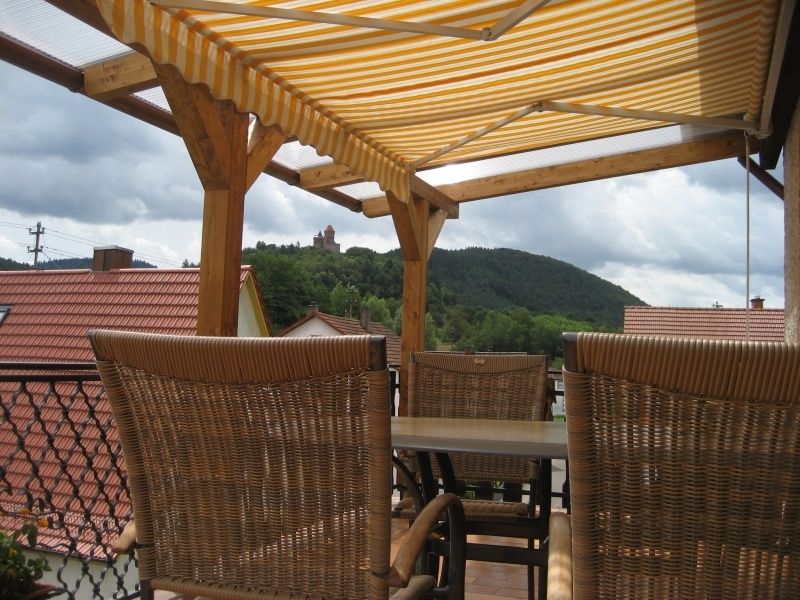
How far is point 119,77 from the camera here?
384 cm

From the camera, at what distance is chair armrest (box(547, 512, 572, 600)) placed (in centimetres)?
107

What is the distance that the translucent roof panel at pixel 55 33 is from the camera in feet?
10.8

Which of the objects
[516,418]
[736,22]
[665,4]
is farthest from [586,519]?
[736,22]

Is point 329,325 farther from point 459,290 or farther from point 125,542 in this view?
point 125,542

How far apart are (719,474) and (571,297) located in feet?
65.7

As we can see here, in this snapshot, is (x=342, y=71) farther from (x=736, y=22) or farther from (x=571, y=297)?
(x=571, y=297)

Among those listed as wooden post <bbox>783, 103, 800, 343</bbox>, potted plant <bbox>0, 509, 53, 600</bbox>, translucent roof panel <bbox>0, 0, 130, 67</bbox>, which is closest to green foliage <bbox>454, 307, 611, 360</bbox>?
wooden post <bbox>783, 103, 800, 343</bbox>

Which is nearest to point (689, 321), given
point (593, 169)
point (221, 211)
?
point (593, 169)

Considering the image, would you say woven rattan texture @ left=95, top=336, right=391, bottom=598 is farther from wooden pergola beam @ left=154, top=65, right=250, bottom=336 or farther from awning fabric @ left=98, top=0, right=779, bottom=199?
wooden pergola beam @ left=154, top=65, right=250, bottom=336

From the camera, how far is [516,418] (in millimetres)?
2904

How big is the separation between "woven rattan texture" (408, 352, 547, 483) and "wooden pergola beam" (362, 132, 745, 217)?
3975 millimetres

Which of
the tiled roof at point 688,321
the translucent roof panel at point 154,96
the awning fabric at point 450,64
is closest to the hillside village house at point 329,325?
the tiled roof at point 688,321

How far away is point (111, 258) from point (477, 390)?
39.3ft

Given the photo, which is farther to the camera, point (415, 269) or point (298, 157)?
point (415, 269)
